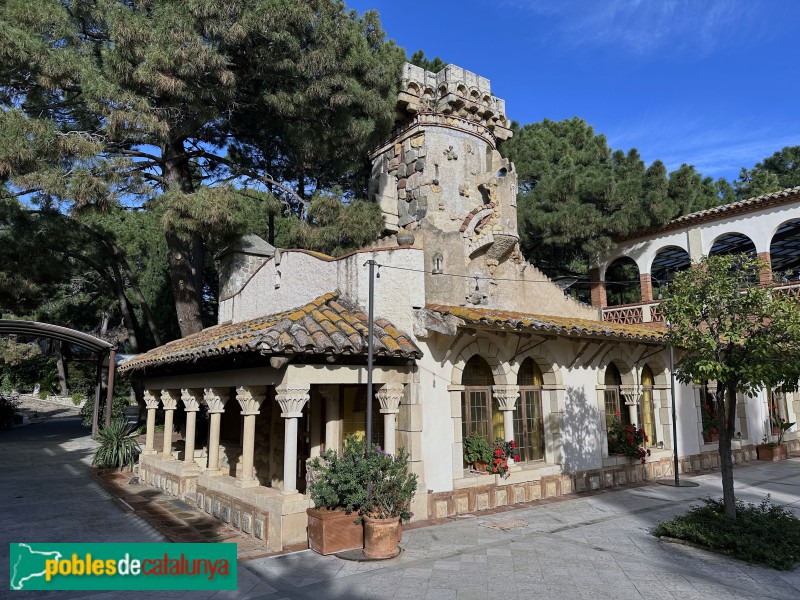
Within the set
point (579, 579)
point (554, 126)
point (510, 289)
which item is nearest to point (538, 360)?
point (510, 289)

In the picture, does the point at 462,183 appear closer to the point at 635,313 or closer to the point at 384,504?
the point at 635,313

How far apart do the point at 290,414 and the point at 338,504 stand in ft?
4.70

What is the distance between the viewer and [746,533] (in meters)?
7.23

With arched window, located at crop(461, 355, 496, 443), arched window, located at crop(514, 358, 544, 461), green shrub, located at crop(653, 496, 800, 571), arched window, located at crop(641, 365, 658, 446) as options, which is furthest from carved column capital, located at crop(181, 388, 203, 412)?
arched window, located at crop(641, 365, 658, 446)

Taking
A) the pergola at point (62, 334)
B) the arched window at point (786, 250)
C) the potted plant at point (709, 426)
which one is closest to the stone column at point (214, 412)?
the pergola at point (62, 334)

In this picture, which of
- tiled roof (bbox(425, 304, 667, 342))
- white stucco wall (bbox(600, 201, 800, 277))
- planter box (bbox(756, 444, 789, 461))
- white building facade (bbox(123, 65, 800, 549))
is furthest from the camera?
white stucco wall (bbox(600, 201, 800, 277))

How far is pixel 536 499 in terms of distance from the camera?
10508 millimetres

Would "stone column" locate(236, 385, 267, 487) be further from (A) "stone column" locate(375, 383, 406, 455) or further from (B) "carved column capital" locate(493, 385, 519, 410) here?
(B) "carved column capital" locate(493, 385, 519, 410)

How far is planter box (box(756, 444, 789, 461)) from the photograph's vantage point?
16016 millimetres

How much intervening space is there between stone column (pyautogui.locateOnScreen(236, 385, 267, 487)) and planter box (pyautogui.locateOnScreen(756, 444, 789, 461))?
15.6 m

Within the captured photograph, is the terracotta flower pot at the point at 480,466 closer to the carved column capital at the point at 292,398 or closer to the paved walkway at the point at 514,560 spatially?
the paved walkway at the point at 514,560

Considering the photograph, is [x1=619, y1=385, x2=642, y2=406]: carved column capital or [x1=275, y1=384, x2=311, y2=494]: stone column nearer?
[x1=275, y1=384, x2=311, y2=494]: stone column

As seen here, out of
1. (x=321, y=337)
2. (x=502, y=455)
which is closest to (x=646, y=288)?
(x=502, y=455)

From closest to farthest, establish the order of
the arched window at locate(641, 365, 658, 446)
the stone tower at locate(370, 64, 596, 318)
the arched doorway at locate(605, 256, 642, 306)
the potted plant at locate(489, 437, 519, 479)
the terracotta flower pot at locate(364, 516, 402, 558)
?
the terracotta flower pot at locate(364, 516, 402, 558) → the potted plant at locate(489, 437, 519, 479) → the stone tower at locate(370, 64, 596, 318) → the arched window at locate(641, 365, 658, 446) → the arched doorway at locate(605, 256, 642, 306)
